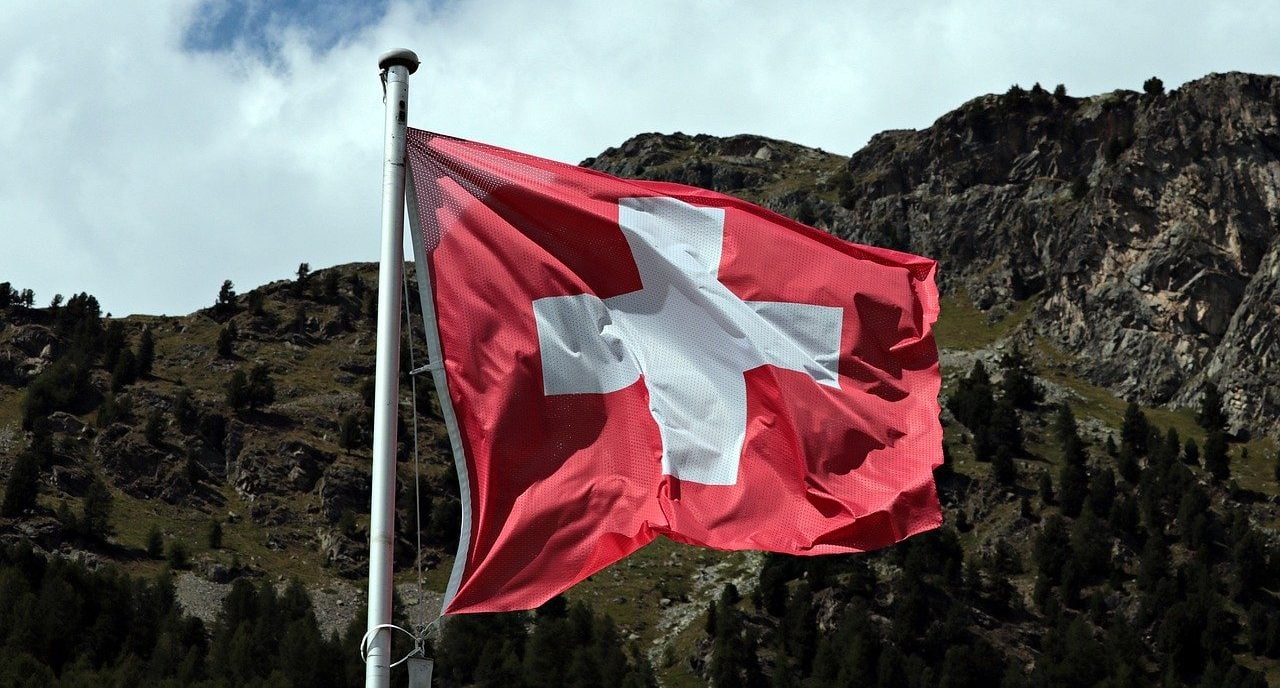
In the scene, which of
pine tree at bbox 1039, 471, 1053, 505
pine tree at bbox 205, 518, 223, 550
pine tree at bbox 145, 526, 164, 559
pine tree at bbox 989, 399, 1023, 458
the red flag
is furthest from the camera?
pine tree at bbox 989, 399, 1023, 458

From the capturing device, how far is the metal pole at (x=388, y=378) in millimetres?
15727

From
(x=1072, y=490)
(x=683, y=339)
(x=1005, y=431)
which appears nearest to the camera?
(x=683, y=339)

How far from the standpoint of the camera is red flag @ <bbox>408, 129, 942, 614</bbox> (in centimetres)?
1800

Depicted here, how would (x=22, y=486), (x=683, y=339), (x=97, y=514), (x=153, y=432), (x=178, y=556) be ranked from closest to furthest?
(x=683, y=339), (x=178, y=556), (x=97, y=514), (x=22, y=486), (x=153, y=432)

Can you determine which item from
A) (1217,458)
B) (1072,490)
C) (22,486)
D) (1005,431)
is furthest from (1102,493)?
(22,486)

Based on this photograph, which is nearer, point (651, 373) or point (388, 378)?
point (388, 378)

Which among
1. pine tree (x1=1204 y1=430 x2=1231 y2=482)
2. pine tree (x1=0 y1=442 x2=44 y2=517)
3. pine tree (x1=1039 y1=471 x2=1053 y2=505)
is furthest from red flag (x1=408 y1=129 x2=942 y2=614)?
pine tree (x1=1204 y1=430 x2=1231 y2=482)

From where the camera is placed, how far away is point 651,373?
19.0 meters


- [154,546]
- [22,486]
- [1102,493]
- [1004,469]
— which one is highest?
[1004,469]

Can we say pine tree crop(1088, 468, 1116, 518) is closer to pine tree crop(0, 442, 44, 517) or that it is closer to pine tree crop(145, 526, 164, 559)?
pine tree crop(145, 526, 164, 559)

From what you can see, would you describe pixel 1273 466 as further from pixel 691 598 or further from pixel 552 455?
pixel 552 455

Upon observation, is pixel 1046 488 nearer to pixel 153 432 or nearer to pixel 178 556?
pixel 178 556

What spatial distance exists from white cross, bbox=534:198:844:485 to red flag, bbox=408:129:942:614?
0.02 meters

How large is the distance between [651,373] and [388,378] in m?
3.57
